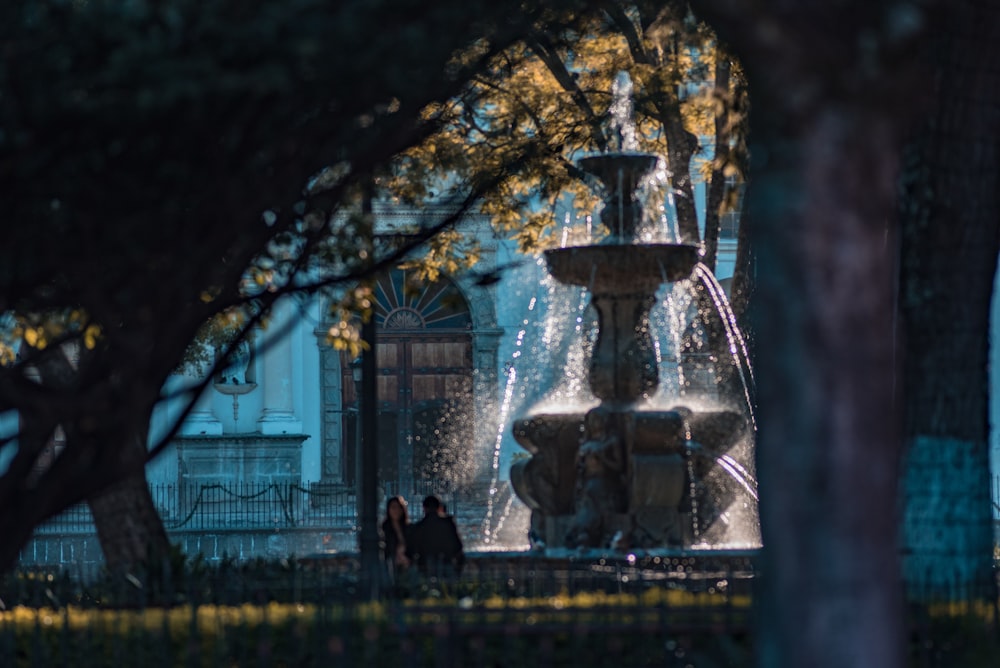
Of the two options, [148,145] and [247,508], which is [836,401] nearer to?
[148,145]

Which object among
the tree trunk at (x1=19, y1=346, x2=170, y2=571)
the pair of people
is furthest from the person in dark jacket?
the tree trunk at (x1=19, y1=346, x2=170, y2=571)

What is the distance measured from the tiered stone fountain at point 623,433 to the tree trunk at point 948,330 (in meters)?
4.86

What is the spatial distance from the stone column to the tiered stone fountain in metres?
21.5

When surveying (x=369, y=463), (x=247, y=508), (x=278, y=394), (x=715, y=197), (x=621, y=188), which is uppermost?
(x=715, y=197)

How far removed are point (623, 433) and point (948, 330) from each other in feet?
Result: 17.1

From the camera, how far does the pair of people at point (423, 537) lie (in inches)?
531

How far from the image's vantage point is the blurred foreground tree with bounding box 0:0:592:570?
6.49 m

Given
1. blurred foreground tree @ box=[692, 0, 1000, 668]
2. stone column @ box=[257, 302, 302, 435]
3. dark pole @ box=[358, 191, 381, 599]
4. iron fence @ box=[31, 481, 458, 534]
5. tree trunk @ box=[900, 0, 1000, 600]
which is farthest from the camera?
stone column @ box=[257, 302, 302, 435]

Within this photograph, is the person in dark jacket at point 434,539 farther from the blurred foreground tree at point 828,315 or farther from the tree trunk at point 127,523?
the blurred foreground tree at point 828,315

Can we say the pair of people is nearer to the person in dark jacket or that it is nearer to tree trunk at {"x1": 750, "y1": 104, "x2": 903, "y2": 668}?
the person in dark jacket

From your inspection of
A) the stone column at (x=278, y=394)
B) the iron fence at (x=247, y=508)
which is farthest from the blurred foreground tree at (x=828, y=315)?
the stone column at (x=278, y=394)

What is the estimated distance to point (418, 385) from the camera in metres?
36.4

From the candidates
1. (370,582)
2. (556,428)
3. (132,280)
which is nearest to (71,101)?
(132,280)

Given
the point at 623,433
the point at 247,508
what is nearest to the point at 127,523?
the point at 623,433
